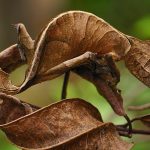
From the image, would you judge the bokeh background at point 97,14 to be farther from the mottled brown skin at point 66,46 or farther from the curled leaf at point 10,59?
the mottled brown skin at point 66,46

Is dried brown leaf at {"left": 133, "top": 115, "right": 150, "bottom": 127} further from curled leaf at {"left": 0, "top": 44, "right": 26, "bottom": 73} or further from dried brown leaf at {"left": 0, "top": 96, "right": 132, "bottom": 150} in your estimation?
curled leaf at {"left": 0, "top": 44, "right": 26, "bottom": 73}

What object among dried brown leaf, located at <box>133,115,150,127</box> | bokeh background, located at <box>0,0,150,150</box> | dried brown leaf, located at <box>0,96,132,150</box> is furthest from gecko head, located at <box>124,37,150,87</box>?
bokeh background, located at <box>0,0,150,150</box>

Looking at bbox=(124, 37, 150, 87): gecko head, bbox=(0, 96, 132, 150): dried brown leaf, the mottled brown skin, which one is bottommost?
bbox=(0, 96, 132, 150): dried brown leaf

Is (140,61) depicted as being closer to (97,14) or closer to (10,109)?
(10,109)

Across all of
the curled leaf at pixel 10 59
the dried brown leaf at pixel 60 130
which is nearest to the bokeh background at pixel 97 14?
the curled leaf at pixel 10 59

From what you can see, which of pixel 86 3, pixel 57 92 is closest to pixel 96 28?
pixel 57 92

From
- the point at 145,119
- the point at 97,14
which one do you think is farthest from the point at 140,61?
the point at 97,14
